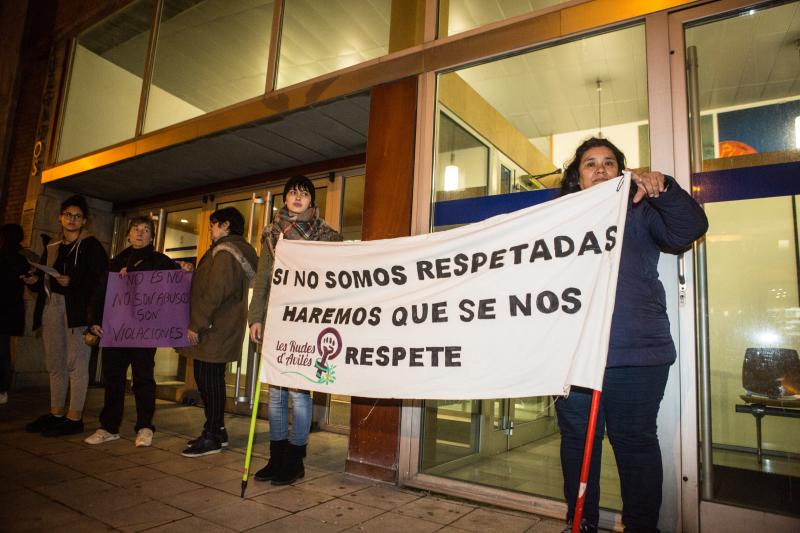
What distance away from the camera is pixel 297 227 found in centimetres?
328

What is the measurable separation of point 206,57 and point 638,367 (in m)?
6.43

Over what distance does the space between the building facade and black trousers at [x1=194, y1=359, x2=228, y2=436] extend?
103cm

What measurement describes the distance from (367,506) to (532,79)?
370cm

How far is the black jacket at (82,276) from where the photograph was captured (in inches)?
160

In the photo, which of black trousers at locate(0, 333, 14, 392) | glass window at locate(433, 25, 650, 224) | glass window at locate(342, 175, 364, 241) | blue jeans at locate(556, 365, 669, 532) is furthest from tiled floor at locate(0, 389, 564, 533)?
glass window at locate(342, 175, 364, 241)

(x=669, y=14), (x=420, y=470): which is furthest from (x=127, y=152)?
(x=669, y=14)

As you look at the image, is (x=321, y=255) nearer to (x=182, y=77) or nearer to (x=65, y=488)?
(x=65, y=488)

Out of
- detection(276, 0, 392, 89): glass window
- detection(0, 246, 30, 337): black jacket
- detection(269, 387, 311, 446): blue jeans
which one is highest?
detection(276, 0, 392, 89): glass window

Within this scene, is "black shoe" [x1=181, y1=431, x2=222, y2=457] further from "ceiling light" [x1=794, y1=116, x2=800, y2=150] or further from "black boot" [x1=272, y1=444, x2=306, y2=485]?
"ceiling light" [x1=794, y1=116, x2=800, y2=150]

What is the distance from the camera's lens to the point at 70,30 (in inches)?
290

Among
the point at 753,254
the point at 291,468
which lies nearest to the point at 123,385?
the point at 291,468

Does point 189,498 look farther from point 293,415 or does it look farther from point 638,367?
point 638,367

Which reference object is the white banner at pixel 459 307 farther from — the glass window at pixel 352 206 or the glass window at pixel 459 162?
the glass window at pixel 352 206

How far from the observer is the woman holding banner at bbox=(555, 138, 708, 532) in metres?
2.00
